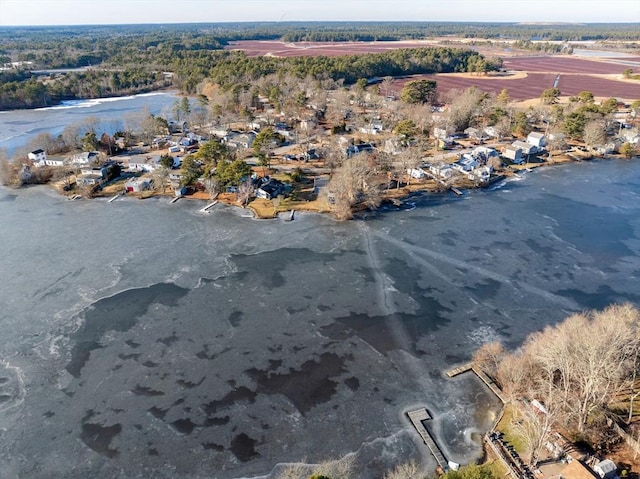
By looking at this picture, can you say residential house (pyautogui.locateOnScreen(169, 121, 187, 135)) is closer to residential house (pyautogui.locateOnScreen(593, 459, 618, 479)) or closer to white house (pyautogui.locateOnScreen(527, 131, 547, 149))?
white house (pyautogui.locateOnScreen(527, 131, 547, 149))

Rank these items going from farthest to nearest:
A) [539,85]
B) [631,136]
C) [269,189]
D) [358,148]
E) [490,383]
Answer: [539,85], [631,136], [358,148], [269,189], [490,383]

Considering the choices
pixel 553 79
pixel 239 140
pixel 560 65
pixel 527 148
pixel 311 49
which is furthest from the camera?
pixel 311 49

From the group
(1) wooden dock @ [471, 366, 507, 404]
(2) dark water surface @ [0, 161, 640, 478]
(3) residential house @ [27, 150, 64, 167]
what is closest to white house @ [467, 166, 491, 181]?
(2) dark water surface @ [0, 161, 640, 478]

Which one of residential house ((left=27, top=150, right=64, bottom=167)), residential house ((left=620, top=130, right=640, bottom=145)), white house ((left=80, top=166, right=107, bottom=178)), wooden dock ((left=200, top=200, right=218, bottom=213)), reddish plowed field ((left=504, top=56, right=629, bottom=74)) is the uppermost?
reddish plowed field ((left=504, top=56, right=629, bottom=74))

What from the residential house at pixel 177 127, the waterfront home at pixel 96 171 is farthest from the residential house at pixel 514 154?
the waterfront home at pixel 96 171

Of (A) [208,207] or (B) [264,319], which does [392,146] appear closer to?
(A) [208,207]

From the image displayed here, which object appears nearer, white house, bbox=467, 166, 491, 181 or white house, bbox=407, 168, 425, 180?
white house, bbox=467, 166, 491, 181

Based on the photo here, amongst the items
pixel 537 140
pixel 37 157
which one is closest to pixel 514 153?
pixel 537 140
